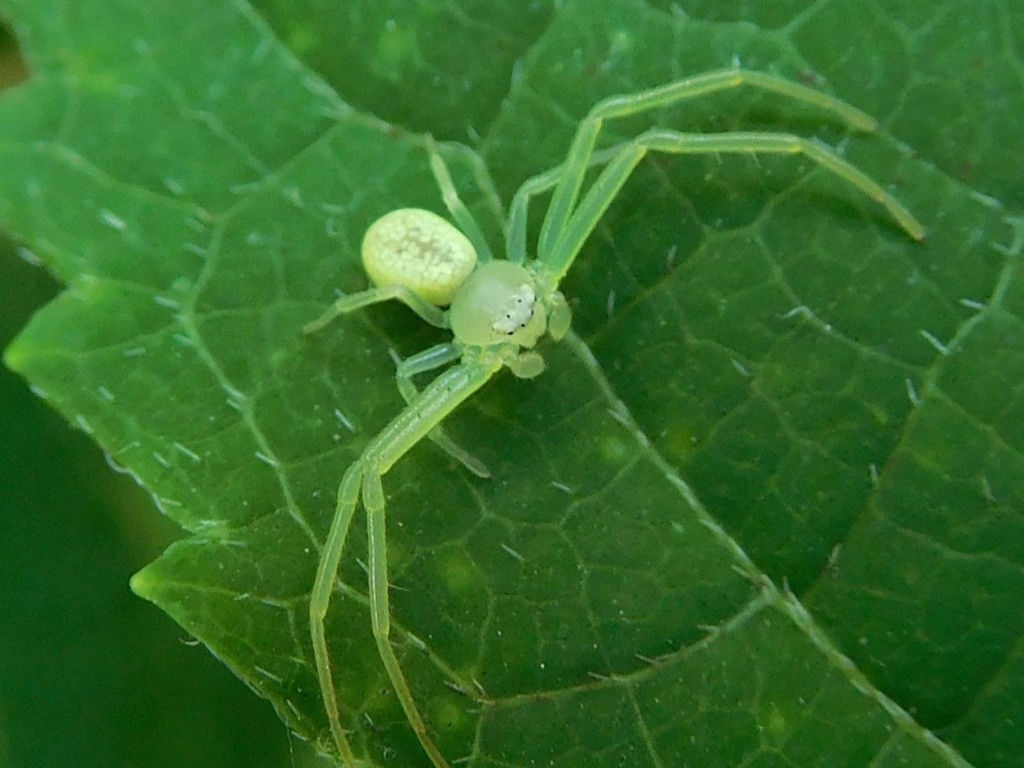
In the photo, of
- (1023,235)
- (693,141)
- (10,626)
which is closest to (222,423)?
(10,626)

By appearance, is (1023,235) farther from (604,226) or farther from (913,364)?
(604,226)

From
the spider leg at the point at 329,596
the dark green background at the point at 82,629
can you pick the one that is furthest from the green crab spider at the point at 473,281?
the dark green background at the point at 82,629

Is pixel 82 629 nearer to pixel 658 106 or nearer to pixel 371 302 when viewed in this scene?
pixel 371 302

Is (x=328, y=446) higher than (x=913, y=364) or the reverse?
the reverse

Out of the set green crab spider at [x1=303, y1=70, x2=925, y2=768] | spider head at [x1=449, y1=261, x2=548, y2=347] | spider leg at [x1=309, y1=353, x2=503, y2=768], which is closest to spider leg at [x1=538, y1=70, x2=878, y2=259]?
green crab spider at [x1=303, y1=70, x2=925, y2=768]

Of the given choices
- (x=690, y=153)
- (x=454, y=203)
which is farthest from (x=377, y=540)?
(x=690, y=153)

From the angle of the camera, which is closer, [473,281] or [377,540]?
[377,540]

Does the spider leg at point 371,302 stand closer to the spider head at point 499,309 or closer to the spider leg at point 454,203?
the spider head at point 499,309
